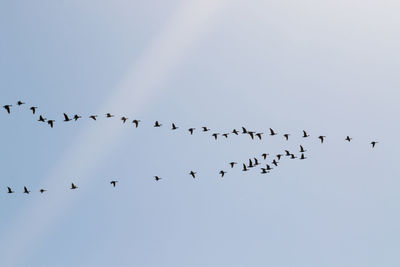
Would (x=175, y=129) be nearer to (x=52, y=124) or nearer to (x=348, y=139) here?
(x=52, y=124)

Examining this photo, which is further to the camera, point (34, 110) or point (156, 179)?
A: point (156, 179)

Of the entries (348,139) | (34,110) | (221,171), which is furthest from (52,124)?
(348,139)

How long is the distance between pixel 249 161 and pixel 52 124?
35012mm

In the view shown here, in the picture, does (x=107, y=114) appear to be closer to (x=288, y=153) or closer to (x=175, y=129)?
(x=175, y=129)

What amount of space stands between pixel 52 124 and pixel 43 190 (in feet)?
55.7

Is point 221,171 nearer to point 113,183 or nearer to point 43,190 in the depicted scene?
point 113,183

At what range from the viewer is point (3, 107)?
111875 mm

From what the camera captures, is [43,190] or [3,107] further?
[43,190]

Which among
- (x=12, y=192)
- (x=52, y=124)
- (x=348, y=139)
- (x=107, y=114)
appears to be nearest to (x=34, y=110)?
(x=52, y=124)

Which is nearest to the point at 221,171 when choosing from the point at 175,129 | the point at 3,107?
the point at 175,129

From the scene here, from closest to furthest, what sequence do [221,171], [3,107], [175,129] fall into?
[3,107] < [175,129] < [221,171]

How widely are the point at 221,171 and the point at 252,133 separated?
1161cm

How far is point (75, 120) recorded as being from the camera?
114875mm

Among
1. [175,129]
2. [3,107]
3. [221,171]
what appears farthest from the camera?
[221,171]
